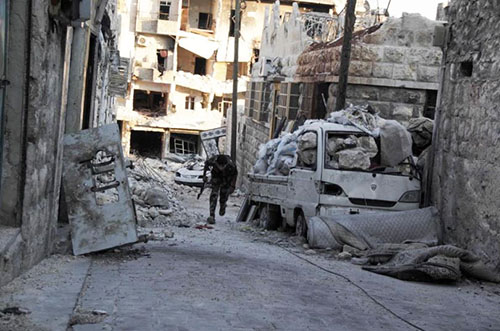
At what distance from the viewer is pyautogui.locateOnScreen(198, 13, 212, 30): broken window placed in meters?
56.6

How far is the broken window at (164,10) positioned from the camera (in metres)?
54.8

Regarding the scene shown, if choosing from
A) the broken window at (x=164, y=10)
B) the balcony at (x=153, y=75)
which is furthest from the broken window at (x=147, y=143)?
the broken window at (x=164, y=10)

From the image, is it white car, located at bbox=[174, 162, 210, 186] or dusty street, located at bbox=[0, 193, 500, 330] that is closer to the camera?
dusty street, located at bbox=[0, 193, 500, 330]

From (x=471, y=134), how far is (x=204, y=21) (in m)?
47.7

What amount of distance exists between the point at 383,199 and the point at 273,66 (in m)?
15.5

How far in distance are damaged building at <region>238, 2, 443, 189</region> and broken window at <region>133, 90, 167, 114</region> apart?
3016 cm

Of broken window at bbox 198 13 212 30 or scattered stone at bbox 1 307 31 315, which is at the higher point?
broken window at bbox 198 13 212 30

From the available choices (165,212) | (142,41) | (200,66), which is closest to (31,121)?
(165,212)

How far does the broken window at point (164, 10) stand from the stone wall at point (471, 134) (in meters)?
44.1

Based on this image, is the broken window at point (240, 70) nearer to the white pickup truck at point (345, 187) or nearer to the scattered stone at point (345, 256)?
the white pickup truck at point (345, 187)

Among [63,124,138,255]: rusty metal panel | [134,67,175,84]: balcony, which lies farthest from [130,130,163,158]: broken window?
[63,124,138,255]: rusty metal panel

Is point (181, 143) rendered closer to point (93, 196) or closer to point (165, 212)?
point (165, 212)

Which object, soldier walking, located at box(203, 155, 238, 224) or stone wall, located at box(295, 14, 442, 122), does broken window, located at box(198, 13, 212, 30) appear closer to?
stone wall, located at box(295, 14, 442, 122)

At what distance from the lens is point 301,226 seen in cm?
1349
